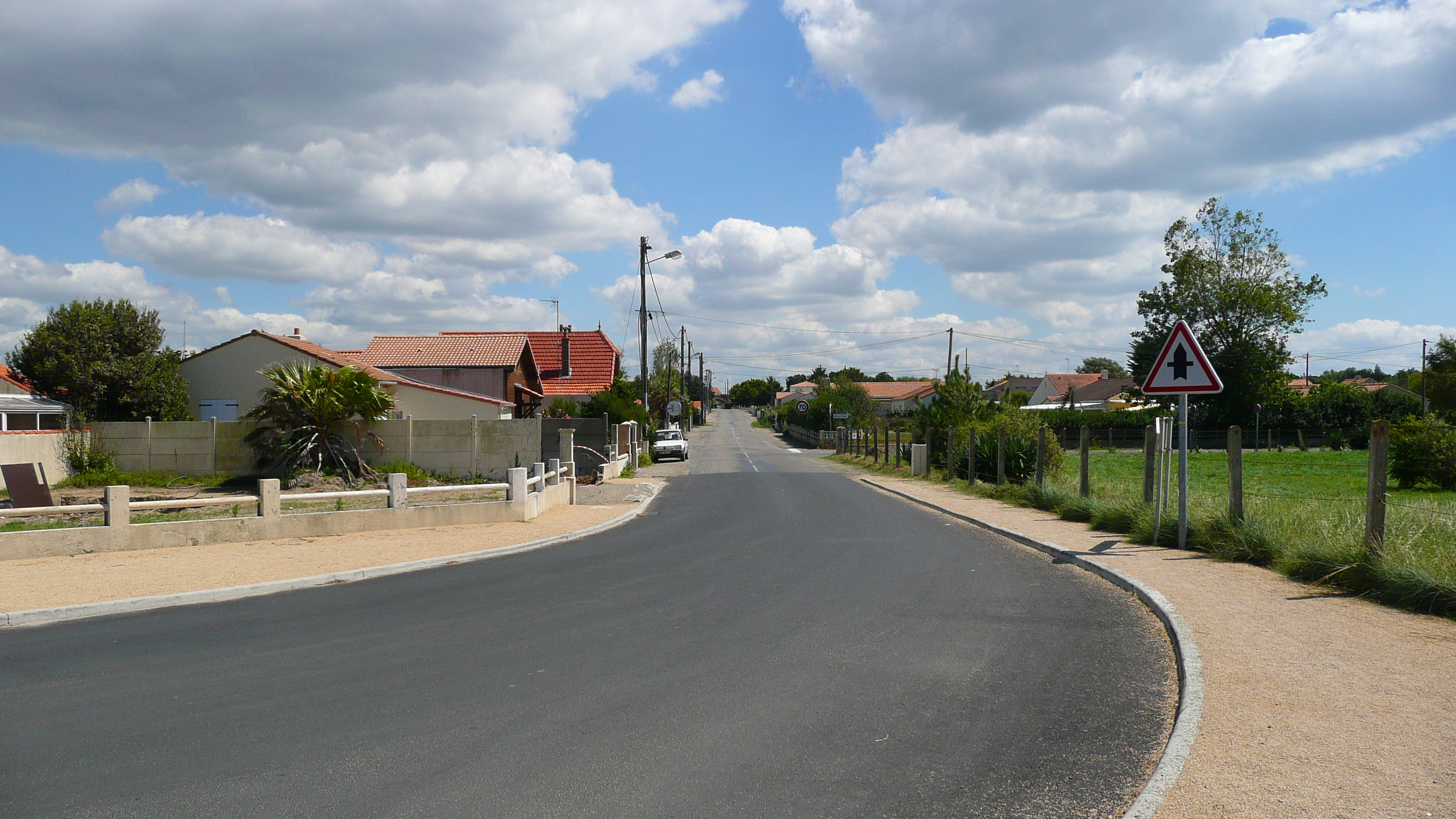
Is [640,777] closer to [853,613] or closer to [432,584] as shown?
[853,613]

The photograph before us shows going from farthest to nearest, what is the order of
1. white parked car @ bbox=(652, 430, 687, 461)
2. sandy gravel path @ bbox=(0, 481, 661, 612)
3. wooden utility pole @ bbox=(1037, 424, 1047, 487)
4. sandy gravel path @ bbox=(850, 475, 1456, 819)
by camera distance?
white parked car @ bbox=(652, 430, 687, 461) → wooden utility pole @ bbox=(1037, 424, 1047, 487) → sandy gravel path @ bbox=(0, 481, 661, 612) → sandy gravel path @ bbox=(850, 475, 1456, 819)

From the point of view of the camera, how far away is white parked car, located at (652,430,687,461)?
148 ft

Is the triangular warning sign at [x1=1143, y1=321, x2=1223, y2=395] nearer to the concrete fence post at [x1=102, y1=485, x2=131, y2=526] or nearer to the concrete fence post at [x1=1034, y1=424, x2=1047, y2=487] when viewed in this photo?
the concrete fence post at [x1=1034, y1=424, x2=1047, y2=487]

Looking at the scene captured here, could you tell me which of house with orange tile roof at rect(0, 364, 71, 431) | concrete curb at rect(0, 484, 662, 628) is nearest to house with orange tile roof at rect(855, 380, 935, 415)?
house with orange tile roof at rect(0, 364, 71, 431)

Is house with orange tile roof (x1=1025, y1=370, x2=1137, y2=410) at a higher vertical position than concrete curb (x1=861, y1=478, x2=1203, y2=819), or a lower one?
higher

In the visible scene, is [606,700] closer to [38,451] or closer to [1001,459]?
[1001,459]

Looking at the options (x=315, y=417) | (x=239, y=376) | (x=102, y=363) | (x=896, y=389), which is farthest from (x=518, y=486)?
(x=896, y=389)

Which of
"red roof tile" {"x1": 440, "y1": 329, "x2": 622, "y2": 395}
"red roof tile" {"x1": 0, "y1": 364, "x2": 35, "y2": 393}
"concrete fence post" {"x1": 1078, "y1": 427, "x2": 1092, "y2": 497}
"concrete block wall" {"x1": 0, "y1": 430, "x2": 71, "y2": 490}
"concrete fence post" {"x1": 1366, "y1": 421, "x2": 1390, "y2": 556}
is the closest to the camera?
"concrete fence post" {"x1": 1366, "y1": 421, "x2": 1390, "y2": 556}

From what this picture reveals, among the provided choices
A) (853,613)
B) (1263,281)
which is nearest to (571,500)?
(853,613)

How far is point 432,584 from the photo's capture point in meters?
10.3

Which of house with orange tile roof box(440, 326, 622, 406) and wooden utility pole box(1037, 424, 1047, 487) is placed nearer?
wooden utility pole box(1037, 424, 1047, 487)

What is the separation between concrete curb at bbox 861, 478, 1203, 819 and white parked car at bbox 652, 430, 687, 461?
33952 mm

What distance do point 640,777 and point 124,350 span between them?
27.9m

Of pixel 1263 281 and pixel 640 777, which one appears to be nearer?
pixel 640 777
